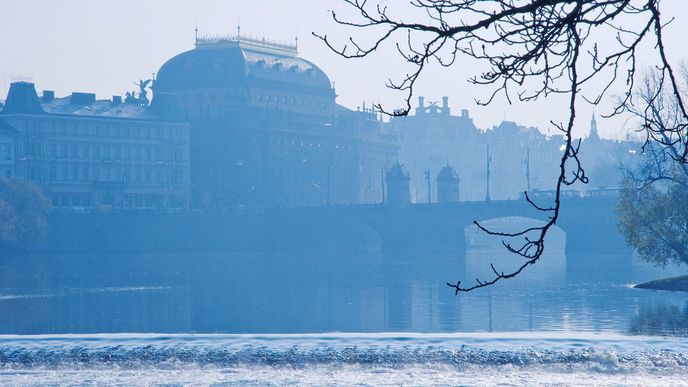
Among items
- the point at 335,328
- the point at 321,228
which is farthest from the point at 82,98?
the point at 335,328

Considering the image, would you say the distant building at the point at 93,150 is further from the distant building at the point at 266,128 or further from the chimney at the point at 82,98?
the distant building at the point at 266,128

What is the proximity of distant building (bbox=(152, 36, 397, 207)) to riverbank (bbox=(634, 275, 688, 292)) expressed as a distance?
10013 centimetres

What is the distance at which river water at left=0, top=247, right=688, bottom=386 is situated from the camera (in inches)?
982

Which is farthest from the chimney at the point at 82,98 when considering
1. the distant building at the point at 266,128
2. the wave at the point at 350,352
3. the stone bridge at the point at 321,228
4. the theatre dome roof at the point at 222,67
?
the wave at the point at 350,352

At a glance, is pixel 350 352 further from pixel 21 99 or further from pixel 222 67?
pixel 222 67

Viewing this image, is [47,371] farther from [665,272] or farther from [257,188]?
[257,188]

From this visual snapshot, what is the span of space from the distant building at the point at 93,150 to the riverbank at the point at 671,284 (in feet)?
290

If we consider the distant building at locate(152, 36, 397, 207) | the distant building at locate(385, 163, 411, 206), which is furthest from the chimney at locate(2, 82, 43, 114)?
the distant building at locate(385, 163, 411, 206)

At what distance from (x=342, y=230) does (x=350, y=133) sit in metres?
58.1

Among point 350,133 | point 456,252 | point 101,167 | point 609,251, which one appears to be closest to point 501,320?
point 609,251

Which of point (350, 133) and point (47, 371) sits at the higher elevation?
point (350, 133)

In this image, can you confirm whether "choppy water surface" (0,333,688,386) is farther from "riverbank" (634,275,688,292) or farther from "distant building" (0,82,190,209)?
"distant building" (0,82,190,209)

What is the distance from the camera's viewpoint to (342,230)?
134 meters

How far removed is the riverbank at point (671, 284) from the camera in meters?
53.7
